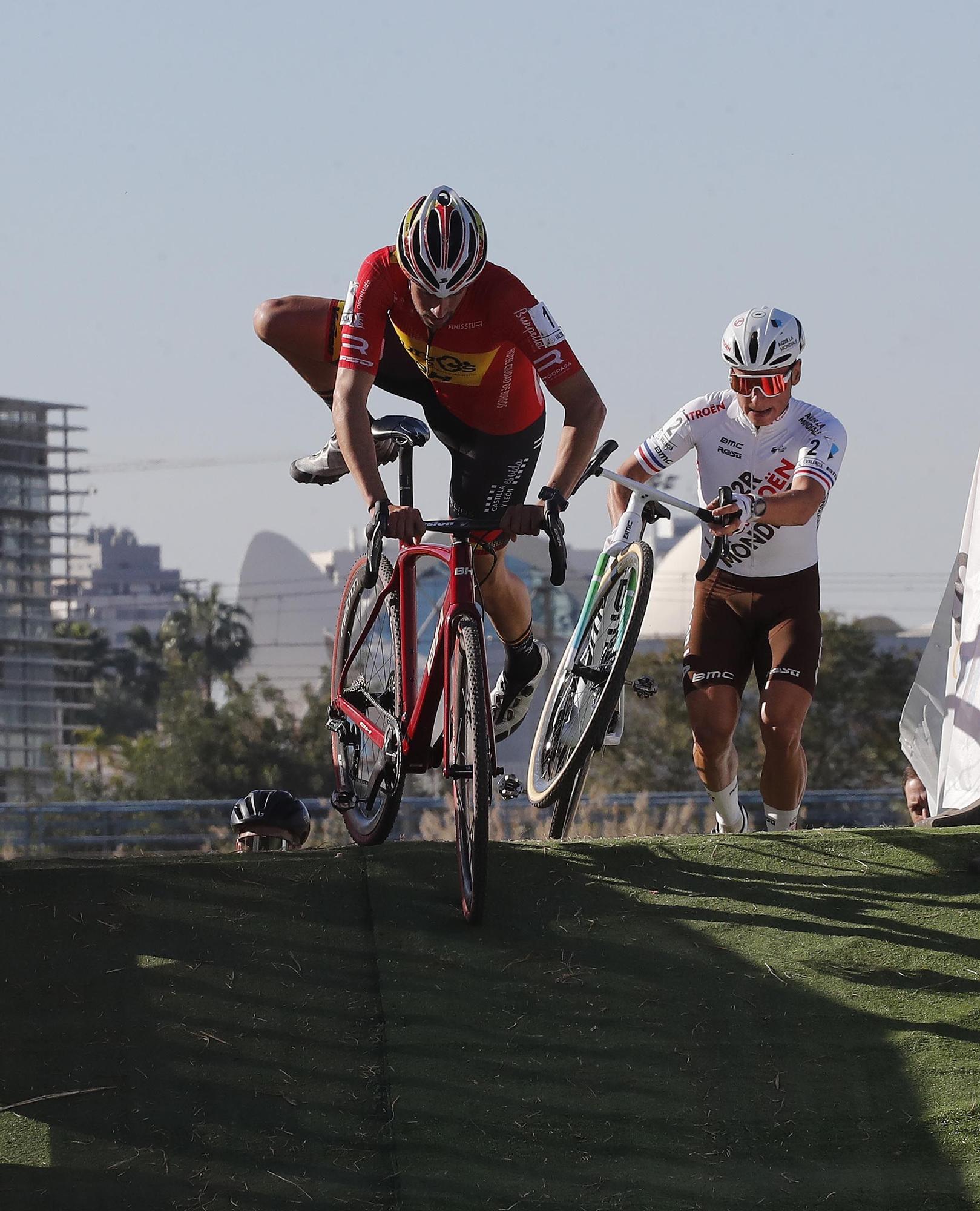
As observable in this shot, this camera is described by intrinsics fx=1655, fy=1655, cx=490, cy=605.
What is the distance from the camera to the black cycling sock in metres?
6.95

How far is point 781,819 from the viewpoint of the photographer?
23.3 feet

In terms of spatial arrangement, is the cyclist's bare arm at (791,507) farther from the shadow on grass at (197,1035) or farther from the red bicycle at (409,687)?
the shadow on grass at (197,1035)

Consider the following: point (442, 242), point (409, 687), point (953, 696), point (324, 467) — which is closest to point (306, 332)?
point (324, 467)

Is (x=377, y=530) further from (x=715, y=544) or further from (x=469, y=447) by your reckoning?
(x=715, y=544)

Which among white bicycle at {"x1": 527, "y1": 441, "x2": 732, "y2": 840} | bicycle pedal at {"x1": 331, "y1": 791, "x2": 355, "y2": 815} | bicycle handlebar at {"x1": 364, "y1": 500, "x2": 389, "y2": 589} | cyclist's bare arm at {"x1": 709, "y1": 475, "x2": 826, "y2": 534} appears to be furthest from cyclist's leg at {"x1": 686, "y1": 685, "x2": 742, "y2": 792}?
bicycle handlebar at {"x1": 364, "y1": 500, "x2": 389, "y2": 589}

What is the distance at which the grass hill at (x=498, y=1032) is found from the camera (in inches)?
160

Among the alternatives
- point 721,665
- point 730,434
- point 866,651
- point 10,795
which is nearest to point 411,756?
point 721,665

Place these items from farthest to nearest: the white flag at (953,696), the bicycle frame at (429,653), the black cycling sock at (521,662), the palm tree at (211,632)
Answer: the palm tree at (211,632), the white flag at (953,696), the black cycling sock at (521,662), the bicycle frame at (429,653)

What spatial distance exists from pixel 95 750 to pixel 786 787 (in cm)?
7268

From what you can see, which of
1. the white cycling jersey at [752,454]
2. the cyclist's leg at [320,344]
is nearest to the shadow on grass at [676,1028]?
the white cycling jersey at [752,454]

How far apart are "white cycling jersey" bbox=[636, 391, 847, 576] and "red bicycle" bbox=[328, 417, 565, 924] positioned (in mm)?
1248

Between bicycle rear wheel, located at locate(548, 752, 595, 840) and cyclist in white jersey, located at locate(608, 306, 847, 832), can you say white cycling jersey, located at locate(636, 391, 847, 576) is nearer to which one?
cyclist in white jersey, located at locate(608, 306, 847, 832)

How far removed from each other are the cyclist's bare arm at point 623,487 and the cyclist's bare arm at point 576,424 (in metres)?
0.78

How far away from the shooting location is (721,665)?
6.97 metres
